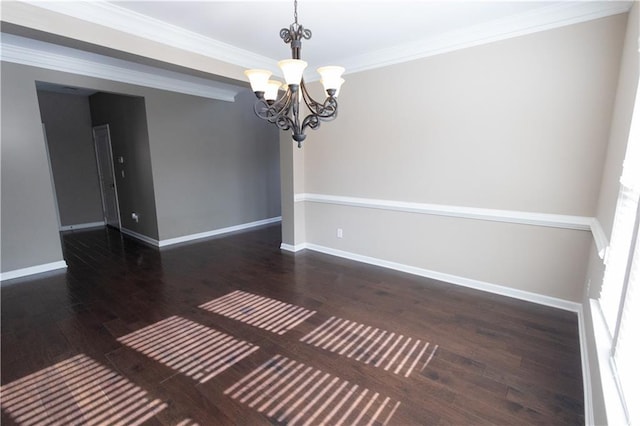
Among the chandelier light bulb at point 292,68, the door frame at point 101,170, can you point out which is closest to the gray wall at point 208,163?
the door frame at point 101,170

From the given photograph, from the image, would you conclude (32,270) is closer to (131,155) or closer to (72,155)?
(131,155)

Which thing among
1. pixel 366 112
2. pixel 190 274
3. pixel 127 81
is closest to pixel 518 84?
pixel 366 112

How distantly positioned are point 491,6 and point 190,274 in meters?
4.10

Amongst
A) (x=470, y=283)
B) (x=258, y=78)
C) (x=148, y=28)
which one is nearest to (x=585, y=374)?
(x=470, y=283)

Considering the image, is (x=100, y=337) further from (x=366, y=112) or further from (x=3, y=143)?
(x=366, y=112)

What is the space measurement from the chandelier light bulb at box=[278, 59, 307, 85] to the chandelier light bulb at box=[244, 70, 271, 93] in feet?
0.47

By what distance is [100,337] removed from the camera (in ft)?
7.84

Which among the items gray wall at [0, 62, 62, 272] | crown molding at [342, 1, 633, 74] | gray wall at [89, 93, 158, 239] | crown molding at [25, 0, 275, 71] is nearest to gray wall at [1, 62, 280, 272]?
gray wall at [0, 62, 62, 272]

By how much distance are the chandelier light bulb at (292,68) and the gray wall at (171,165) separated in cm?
380

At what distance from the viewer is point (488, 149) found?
9.57 feet

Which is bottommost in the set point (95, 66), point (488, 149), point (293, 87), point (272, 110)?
point (488, 149)

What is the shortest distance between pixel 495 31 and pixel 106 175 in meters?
6.84

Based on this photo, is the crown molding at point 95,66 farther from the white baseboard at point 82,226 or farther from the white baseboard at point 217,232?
the white baseboard at point 82,226

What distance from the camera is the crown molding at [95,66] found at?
3418 millimetres
